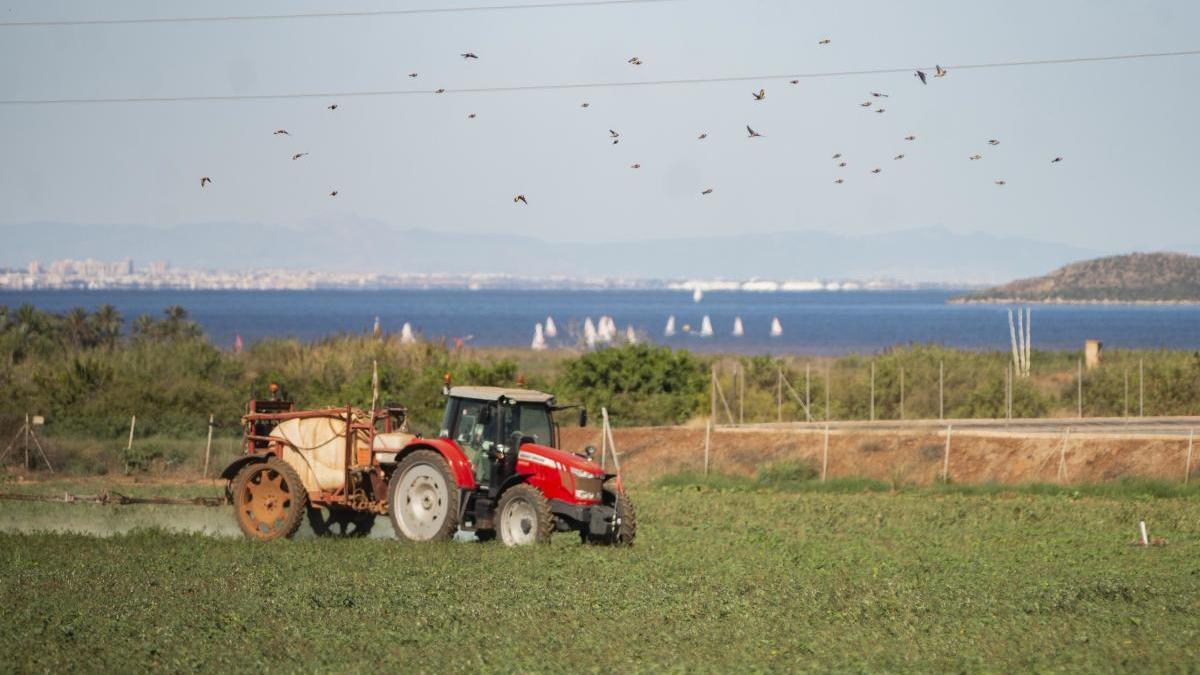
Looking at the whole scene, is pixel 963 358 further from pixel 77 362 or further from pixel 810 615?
pixel 810 615

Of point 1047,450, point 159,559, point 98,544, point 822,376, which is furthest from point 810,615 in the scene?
point 822,376

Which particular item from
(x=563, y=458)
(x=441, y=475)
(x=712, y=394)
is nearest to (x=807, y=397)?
(x=712, y=394)

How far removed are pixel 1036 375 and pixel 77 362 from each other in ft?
120

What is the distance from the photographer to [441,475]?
859 inches

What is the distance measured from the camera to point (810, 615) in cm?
1594

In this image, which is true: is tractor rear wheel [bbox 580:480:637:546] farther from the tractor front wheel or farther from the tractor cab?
the tractor cab

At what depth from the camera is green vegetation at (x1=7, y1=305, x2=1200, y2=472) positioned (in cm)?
4350

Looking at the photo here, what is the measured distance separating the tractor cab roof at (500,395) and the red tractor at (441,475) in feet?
0.07

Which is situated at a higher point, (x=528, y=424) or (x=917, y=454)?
(x=528, y=424)

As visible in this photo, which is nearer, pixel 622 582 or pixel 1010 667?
pixel 1010 667

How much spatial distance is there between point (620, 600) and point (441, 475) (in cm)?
585

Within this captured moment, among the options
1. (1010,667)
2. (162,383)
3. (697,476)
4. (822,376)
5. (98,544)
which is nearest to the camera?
(1010,667)

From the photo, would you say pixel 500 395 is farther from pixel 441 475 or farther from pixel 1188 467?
pixel 1188 467

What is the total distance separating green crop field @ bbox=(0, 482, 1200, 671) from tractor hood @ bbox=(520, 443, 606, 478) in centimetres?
117
